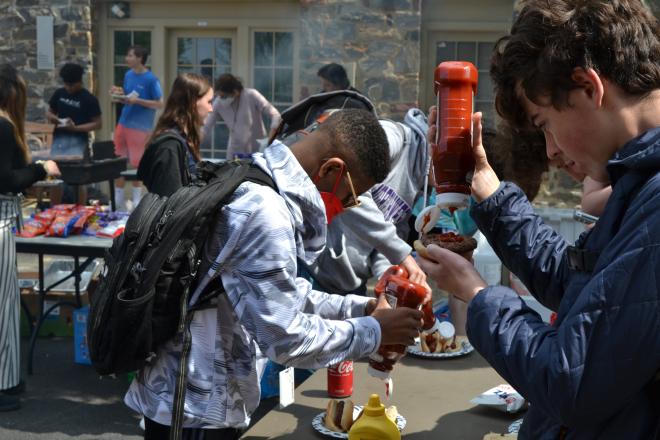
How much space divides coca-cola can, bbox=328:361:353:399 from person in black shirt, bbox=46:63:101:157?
8.28 metres

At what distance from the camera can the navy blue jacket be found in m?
1.23

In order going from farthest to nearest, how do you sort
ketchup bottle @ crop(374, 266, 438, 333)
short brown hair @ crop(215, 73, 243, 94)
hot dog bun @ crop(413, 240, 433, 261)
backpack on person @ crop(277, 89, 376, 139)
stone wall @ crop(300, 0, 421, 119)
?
stone wall @ crop(300, 0, 421, 119) → short brown hair @ crop(215, 73, 243, 94) → backpack on person @ crop(277, 89, 376, 139) → ketchup bottle @ crop(374, 266, 438, 333) → hot dog bun @ crop(413, 240, 433, 261)

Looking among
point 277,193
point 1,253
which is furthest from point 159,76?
point 277,193

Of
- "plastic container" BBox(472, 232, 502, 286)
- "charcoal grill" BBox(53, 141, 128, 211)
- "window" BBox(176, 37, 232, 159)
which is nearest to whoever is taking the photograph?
"plastic container" BBox(472, 232, 502, 286)

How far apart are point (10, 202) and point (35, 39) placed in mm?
8680

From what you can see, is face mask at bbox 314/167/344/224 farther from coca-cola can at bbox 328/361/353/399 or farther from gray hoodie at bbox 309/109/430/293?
gray hoodie at bbox 309/109/430/293

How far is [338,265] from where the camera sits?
12.2 feet

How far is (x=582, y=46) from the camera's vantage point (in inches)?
53.6

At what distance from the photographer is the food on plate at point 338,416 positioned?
2334 mm

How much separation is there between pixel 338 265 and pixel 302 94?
8.57 meters

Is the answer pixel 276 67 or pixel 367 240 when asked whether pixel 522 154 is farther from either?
pixel 276 67

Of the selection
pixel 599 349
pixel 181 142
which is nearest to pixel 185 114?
pixel 181 142

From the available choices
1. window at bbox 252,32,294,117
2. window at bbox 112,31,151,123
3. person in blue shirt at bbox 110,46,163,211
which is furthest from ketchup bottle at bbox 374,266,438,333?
window at bbox 112,31,151,123

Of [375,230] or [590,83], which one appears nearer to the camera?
[590,83]
